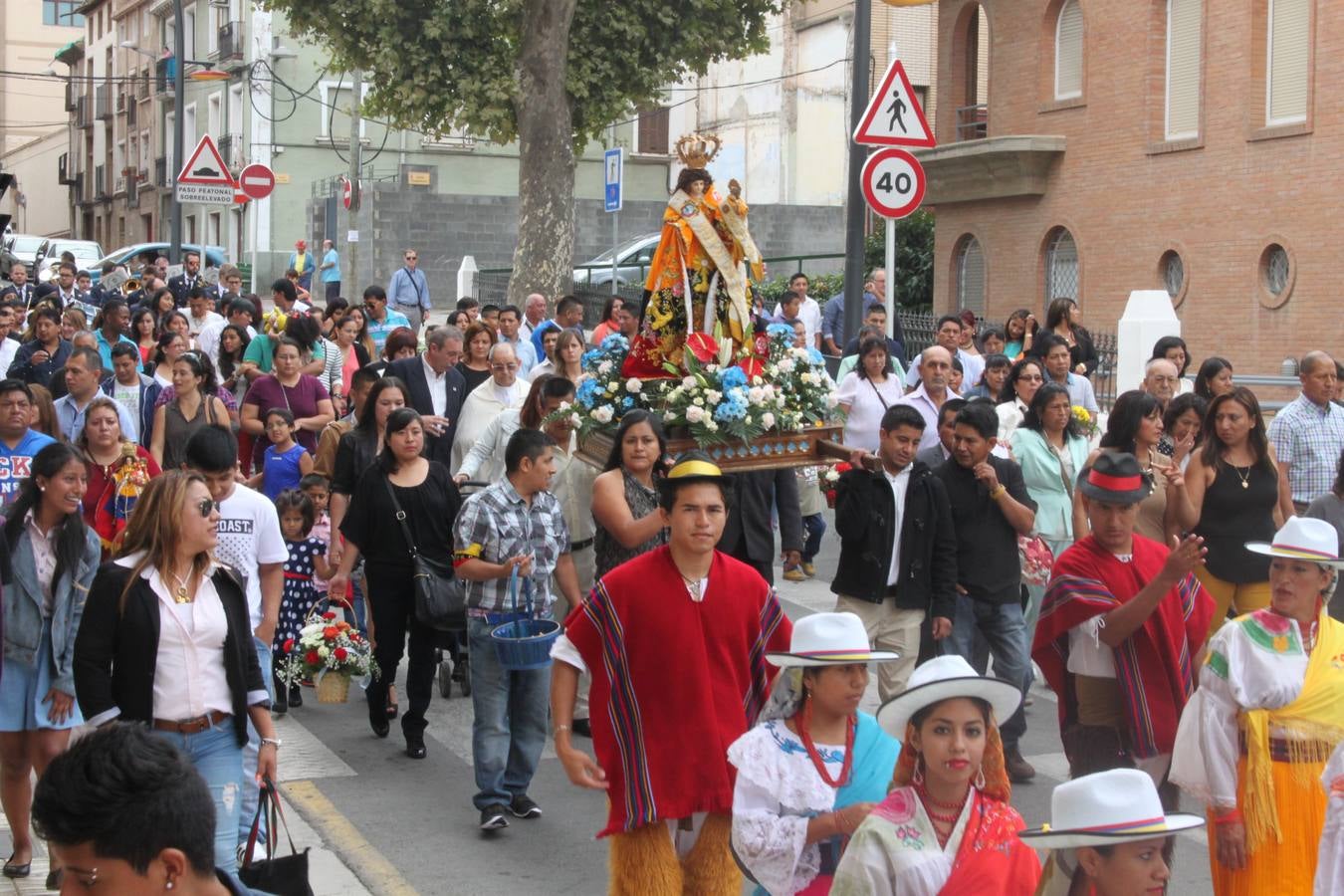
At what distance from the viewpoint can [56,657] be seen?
698 centimetres

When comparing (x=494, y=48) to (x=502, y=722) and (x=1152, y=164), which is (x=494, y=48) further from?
(x=502, y=722)

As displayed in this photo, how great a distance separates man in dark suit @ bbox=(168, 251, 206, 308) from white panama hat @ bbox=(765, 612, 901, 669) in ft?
64.3

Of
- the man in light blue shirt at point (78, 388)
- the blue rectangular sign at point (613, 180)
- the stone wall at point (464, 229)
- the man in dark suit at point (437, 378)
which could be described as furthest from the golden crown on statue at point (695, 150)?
the stone wall at point (464, 229)

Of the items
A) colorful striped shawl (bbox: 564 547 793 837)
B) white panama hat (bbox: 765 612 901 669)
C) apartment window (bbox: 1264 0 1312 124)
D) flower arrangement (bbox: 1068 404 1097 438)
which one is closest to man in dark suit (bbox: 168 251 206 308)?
apartment window (bbox: 1264 0 1312 124)

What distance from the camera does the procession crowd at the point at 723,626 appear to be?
4316 mm

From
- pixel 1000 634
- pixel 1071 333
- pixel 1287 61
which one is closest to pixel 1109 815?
pixel 1000 634

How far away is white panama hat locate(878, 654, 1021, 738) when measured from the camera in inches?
171

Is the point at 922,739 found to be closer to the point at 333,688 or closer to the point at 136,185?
the point at 333,688

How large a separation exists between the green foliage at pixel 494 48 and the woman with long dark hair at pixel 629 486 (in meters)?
15.5

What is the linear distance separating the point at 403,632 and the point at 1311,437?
5501mm

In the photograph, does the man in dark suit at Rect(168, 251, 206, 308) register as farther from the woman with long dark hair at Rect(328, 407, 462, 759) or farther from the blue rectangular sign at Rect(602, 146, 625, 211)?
the woman with long dark hair at Rect(328, 407, 462, 759)

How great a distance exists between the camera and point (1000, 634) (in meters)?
8.68

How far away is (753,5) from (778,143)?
20084mm

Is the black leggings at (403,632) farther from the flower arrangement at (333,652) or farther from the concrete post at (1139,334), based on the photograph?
the concrete post at (1139,334)
